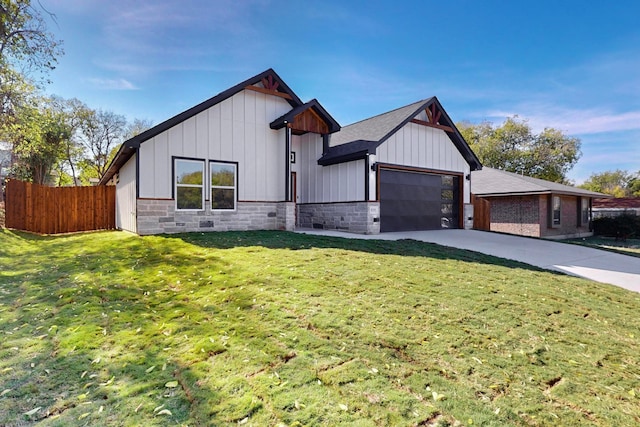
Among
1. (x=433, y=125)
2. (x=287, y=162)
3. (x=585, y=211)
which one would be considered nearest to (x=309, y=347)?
(x=287, y=162)

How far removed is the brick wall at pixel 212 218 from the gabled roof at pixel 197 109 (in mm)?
1693

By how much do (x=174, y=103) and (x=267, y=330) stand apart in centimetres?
1888

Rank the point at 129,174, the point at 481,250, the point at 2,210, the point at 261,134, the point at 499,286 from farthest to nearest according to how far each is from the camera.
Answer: the point at 2,210 → the point at 261,134 → the point at 129,174 → the point at 481,250 → the point at 499,286

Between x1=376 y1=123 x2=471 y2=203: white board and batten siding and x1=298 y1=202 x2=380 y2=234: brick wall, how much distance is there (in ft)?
6.46

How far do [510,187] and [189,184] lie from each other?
16822 millimetres

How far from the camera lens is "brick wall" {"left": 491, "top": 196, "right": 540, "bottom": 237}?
670 inches

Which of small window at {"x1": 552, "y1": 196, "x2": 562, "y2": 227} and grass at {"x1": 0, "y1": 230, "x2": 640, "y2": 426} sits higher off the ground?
small window at {"x1": 552, "y1": 196, "x2": 562, "y2": 227}

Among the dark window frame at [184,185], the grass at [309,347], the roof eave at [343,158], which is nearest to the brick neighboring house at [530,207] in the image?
the roof eave at [343,158]

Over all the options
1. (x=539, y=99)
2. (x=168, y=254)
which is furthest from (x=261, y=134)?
(x=539, y=99)

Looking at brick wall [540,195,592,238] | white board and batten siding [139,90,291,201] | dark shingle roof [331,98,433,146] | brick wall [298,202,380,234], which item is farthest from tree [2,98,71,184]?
brick wall [540,195,592,238]

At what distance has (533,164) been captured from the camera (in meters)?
31.0

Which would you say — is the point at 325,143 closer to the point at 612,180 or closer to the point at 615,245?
the point at 615,245

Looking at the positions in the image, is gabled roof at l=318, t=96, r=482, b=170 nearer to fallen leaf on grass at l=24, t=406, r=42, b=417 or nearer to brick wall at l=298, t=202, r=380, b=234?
brick wall at l=298, t=202, r=380, b=234

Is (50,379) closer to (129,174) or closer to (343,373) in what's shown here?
(343,373)
